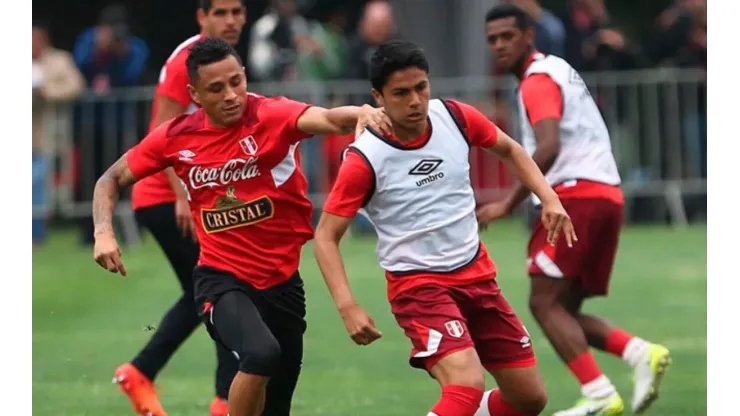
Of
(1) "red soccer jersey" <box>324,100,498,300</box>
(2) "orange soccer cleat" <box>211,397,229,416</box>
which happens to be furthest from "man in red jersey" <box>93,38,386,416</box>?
(2) "orange soccer cleat" <box>211,397,229,416</box>

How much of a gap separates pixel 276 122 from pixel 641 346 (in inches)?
114

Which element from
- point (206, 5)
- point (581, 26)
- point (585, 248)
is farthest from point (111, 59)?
point (585, 248)

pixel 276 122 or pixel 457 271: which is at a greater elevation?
pixel 276 122

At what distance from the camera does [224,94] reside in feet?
26.8

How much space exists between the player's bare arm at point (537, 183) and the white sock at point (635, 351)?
6.46ft

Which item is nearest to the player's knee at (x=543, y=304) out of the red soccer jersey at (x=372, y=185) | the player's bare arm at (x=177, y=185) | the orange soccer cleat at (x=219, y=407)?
the red soccer jersey at (x=372, y=185)

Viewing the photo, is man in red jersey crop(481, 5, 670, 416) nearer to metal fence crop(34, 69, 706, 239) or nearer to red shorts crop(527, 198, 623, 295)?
red shorts crop(527, 198, 623, 295)

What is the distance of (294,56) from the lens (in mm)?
20578

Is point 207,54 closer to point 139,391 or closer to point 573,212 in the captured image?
point 139,391

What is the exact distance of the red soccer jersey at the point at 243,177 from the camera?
8.25 metres
